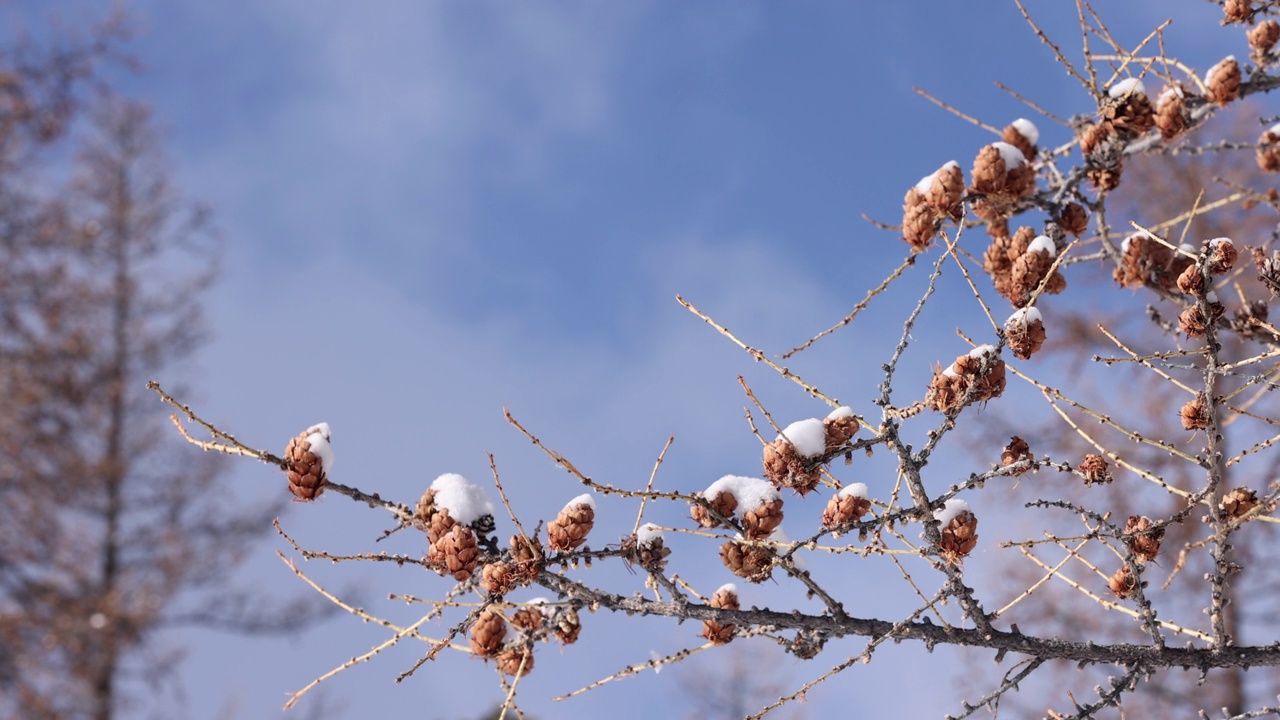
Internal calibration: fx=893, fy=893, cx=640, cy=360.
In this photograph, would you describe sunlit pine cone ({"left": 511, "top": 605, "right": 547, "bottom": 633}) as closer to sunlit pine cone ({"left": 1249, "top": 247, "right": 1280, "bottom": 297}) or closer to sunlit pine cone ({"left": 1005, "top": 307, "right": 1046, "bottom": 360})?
sunlit pine cone ({"left": 1005, "top": 307, "right": 1046, "bottom": 360})

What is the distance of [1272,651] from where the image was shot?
2.11 meters

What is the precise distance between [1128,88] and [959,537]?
1.63 metres

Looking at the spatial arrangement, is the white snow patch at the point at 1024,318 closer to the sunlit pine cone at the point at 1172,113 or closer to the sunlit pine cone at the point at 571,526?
the sunlit pine cone at the point at 571,526

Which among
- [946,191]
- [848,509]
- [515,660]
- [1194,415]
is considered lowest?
[515,660]

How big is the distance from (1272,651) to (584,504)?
5.50 feet

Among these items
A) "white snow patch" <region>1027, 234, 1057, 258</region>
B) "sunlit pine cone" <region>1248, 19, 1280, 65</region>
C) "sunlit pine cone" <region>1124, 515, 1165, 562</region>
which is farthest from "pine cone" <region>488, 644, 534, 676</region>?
"sunlit pine cone" <region>1248, 19, 1280, 65</region>

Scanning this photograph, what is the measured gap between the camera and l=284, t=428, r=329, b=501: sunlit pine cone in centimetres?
184

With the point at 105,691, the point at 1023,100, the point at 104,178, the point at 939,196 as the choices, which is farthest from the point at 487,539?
the point at 104,178

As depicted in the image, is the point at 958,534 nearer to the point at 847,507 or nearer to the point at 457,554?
the point at 847,507

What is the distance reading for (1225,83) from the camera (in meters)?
2.71

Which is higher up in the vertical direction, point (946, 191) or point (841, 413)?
point (946, 191)

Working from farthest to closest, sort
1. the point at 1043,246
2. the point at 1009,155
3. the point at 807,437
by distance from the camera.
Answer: the point at 1009,155 < the point at 1043,246 < the point at 807,437

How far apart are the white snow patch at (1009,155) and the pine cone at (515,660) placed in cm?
188

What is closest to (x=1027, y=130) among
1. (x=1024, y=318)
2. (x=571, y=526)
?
(x=1024, y=318)
